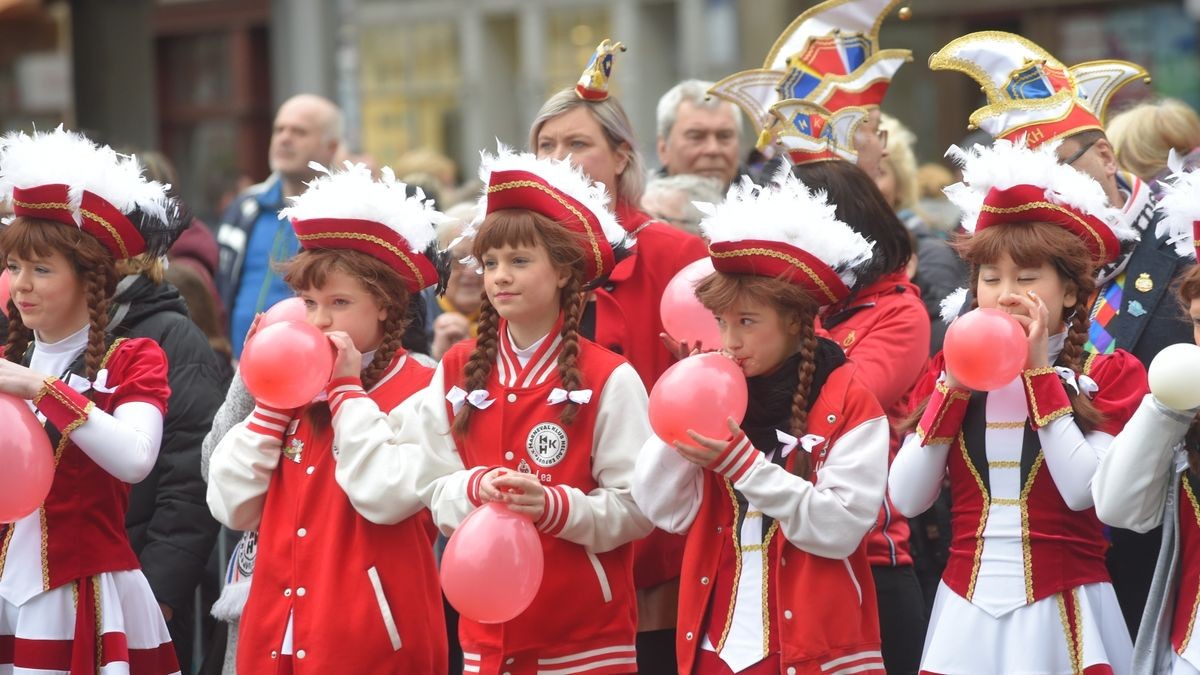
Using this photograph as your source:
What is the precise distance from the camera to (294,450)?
15.7 ft

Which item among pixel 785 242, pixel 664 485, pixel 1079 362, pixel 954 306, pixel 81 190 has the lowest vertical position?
pixel 664 485

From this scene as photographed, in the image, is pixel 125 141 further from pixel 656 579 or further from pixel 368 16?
pixel 656 579

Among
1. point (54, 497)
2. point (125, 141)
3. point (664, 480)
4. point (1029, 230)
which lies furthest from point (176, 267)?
point (125, 141)

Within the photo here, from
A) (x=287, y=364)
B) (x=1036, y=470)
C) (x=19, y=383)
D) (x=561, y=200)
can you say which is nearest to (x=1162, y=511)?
(x=1036, y=470)

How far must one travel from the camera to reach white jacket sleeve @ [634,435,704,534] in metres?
4.41

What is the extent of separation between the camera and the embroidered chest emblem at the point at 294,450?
477 centimetres

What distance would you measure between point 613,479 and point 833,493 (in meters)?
0.63

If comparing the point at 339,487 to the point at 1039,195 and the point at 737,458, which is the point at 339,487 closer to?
the point at 737,458

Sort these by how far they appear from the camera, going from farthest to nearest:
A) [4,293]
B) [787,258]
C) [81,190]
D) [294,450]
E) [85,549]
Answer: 1. [4,293]
2. [81,190]
3. [85,549]
4. [294,450]
5. [787,258]

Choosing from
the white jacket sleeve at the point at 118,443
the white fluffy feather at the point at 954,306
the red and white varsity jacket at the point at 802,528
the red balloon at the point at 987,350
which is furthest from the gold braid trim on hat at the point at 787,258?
the white jacket sleeve at the point at 118,443

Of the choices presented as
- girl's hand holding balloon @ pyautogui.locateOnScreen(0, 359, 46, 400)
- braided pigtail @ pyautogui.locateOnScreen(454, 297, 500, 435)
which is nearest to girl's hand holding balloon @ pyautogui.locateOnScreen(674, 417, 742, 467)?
braided pigtail @ pyautogui.locateOnScreen(454, 297, 500, 435)

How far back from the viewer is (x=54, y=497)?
4.92m

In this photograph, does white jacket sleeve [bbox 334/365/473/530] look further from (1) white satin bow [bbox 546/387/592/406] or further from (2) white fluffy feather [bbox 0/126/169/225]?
(2) white fluffy feather [bbox 0/126/169/225]

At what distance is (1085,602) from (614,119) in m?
2.22
